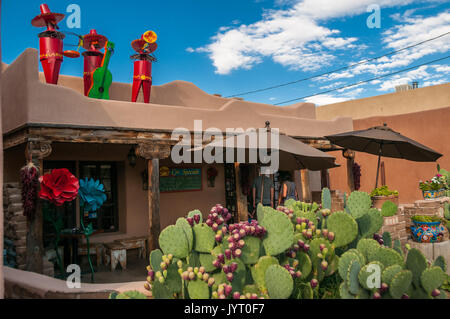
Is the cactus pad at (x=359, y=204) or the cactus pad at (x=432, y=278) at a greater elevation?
the cactus pad at (x=359, y=204)

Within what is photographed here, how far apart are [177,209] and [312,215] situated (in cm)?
661

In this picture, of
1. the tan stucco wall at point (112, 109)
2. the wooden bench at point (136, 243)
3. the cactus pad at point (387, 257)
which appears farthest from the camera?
the wooden bench at point (136, 243)

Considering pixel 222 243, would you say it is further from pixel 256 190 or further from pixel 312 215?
pixel 256 190

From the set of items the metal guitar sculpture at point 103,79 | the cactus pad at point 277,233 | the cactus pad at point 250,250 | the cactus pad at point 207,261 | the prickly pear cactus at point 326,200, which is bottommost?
the cactus pad at point 207,261

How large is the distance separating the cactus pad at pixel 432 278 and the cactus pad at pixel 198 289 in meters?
1.45

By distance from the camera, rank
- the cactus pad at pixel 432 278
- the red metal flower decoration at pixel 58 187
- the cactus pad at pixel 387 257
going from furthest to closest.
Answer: the red metal flower decoration at pixel 58 187 < the cactus pad at pixel 387 257 < the cactus pad at pixel 432 278

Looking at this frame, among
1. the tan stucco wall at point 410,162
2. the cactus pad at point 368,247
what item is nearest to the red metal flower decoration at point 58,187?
the cactus pad at point 368,247

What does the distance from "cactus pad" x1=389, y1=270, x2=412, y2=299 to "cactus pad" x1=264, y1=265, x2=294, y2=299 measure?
0.62 metres

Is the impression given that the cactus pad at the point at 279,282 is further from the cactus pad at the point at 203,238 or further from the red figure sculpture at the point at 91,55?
the red figure sculpture at the point at 91,55

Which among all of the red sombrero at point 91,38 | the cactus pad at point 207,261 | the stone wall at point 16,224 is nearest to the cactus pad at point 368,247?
the cactus pad at point 207,261

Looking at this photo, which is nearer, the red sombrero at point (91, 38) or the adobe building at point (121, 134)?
the adobe building at point (121, 134)

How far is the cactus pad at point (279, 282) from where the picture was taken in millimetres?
2297

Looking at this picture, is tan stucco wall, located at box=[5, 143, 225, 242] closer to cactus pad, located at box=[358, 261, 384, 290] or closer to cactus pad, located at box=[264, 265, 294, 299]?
cactus pad, located at box=[264, 265, 294, 299]

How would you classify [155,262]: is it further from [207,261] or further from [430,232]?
[430,232]
